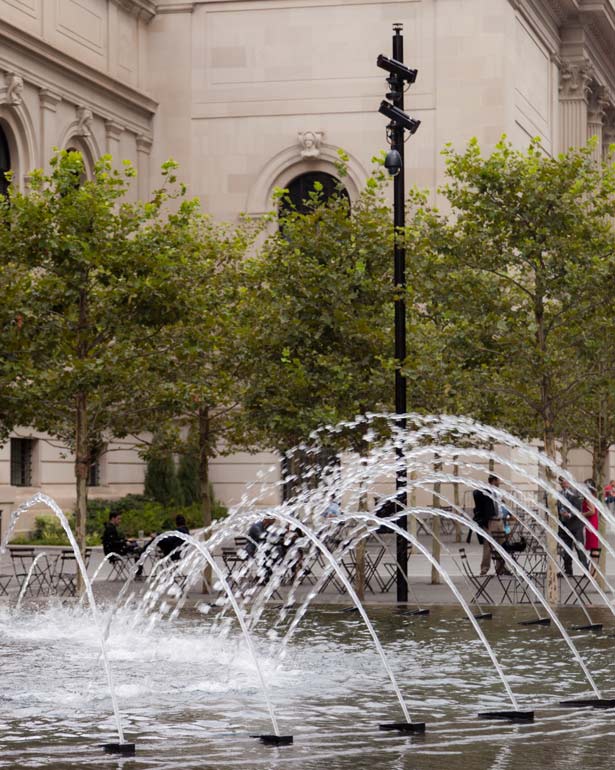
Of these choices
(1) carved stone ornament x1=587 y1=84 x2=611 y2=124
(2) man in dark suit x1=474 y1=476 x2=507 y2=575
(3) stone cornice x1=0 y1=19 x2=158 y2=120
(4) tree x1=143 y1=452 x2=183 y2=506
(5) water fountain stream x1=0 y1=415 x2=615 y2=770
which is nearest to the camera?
(5) water fountain stream x1=0 y1=415 x2=615 y2=770

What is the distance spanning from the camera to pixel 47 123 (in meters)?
47.0

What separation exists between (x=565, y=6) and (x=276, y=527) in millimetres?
38785

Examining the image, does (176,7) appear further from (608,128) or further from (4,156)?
(608,128)


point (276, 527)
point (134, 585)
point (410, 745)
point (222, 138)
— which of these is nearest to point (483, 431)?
point (134, 585)

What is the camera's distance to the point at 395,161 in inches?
995

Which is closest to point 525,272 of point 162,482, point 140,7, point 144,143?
point 162,482

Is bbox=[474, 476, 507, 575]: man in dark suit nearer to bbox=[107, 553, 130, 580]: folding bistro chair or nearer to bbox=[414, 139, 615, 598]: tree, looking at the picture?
bbox=[414, 139, 615, 598]: tree

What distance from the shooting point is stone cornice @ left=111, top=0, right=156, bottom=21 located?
54.2m

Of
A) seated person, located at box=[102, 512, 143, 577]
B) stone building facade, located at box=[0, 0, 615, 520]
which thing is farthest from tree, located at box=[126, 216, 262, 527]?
stone building facade, located at box=[0, 0, 615, 520]

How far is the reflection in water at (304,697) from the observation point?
11156 millimetres

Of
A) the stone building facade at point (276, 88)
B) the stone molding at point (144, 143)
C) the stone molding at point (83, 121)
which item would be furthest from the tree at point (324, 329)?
the stone molding at point (144, 143)

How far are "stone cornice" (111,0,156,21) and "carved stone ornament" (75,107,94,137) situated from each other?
6052 millimetres

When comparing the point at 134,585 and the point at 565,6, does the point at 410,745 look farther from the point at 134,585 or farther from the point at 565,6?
the point at 565,6

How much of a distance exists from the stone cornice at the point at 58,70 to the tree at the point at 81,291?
19074mm
